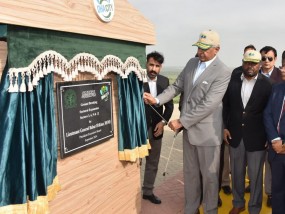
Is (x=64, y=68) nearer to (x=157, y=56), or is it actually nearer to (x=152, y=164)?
(x=157, y=56)

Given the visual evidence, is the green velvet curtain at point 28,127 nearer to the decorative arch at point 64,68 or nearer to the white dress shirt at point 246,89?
the decorative arch at point 64,68

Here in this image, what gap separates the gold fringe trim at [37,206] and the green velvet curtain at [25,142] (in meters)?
0.02

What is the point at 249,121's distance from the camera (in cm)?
368

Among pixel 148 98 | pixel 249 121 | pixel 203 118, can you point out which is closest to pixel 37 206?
pixel 148 98

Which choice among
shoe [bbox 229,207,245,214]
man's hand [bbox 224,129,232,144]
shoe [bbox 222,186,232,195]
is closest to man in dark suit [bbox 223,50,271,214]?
man's hand [bbox 224,129,232,144]

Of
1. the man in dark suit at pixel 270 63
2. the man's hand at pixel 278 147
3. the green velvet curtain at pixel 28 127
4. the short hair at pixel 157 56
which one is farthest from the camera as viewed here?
the man in dark suit at pixel 270 63

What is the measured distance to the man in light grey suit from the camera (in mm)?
3504

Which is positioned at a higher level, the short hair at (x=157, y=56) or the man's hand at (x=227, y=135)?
the short hair at (x=157, y=56)

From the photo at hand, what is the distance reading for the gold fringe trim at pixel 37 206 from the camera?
6.33 ft

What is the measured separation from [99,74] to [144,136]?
3.45ft

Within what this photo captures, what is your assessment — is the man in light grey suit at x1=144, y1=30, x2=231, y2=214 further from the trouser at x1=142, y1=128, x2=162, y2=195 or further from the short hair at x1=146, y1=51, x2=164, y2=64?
the trouser at x1=142, y1=128, x2=162, y2=195

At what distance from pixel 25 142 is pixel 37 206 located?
478 millimetres

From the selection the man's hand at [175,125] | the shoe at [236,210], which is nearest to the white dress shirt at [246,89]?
the man's hand at [175,125]

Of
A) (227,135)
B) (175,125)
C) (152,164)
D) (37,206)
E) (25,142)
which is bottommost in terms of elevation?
(152,164)
